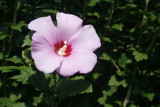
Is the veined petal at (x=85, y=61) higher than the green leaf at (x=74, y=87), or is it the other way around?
the veined petal at (x=85, y=61)

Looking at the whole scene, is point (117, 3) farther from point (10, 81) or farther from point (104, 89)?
point (10, 81)

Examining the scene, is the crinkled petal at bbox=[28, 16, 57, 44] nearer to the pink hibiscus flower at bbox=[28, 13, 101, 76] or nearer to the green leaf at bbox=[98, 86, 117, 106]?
the pink hibiscus flower at bbox=[28, 13, 101, 76]

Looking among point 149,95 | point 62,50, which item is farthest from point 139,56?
point 62,50

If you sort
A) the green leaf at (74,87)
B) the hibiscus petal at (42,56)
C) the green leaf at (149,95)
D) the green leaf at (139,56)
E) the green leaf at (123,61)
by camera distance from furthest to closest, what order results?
the green leaf at (123,61), the green leaf at (149,95), the green leaf at (139,56), the green leaf at (74,87), the hibiscus petal at (42,56)

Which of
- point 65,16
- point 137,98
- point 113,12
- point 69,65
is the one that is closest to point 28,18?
point 113,12

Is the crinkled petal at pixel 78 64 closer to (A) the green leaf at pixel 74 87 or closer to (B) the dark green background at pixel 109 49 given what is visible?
(A) the green leaf at pixel 74 87

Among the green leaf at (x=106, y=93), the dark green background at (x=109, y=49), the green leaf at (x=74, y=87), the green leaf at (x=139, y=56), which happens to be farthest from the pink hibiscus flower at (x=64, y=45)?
the green leaf at (x=106, y=93)

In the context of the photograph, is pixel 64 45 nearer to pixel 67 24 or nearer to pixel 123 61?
pixel 67 24
